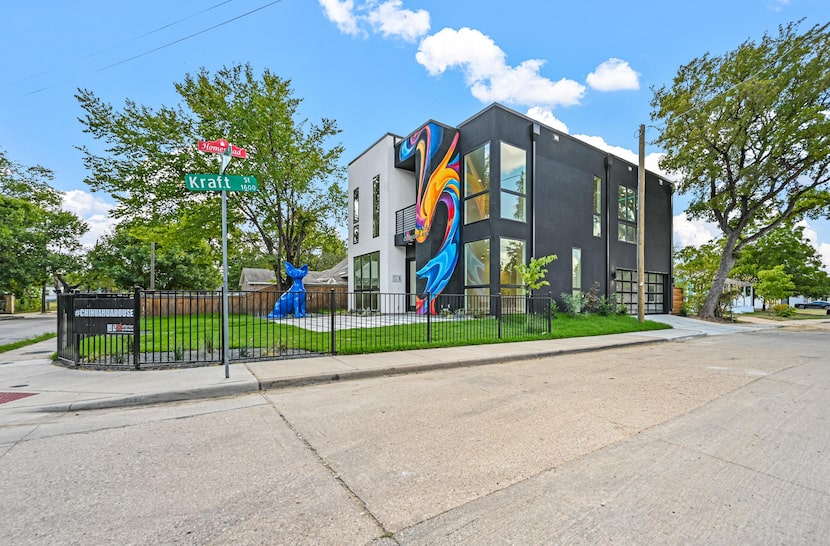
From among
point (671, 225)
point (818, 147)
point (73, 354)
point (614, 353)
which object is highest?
point (818, 147)

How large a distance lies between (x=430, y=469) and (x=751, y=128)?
2428cm

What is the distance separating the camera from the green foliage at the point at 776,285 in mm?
29516

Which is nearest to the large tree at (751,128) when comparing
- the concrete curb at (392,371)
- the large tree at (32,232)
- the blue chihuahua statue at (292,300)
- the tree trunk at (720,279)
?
the tree trunk at (720,279)

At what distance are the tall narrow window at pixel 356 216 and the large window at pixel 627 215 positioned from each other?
1444 cm

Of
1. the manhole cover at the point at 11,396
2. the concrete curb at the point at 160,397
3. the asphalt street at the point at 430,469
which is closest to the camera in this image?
the asphalt street at the point at 430,469

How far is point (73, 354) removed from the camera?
271 inches

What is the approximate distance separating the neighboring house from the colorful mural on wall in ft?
0.15

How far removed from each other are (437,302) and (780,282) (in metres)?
31.7

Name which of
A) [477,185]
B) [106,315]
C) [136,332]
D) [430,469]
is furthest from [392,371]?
[477,185]

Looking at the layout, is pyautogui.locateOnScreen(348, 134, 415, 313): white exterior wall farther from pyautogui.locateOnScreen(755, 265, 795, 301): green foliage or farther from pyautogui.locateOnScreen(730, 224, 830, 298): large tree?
pyautogui.locateOnScreen(730, 224, 830, 298): large tree

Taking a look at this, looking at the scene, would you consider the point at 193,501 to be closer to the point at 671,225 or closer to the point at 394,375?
the point at 394,375

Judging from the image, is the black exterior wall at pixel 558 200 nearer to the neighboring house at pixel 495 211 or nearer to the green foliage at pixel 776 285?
the neighboring house at pixel 495 211

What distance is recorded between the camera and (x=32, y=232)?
2506 centimetres

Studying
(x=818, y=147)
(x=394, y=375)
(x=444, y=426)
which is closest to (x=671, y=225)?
(x=818, y=147)
